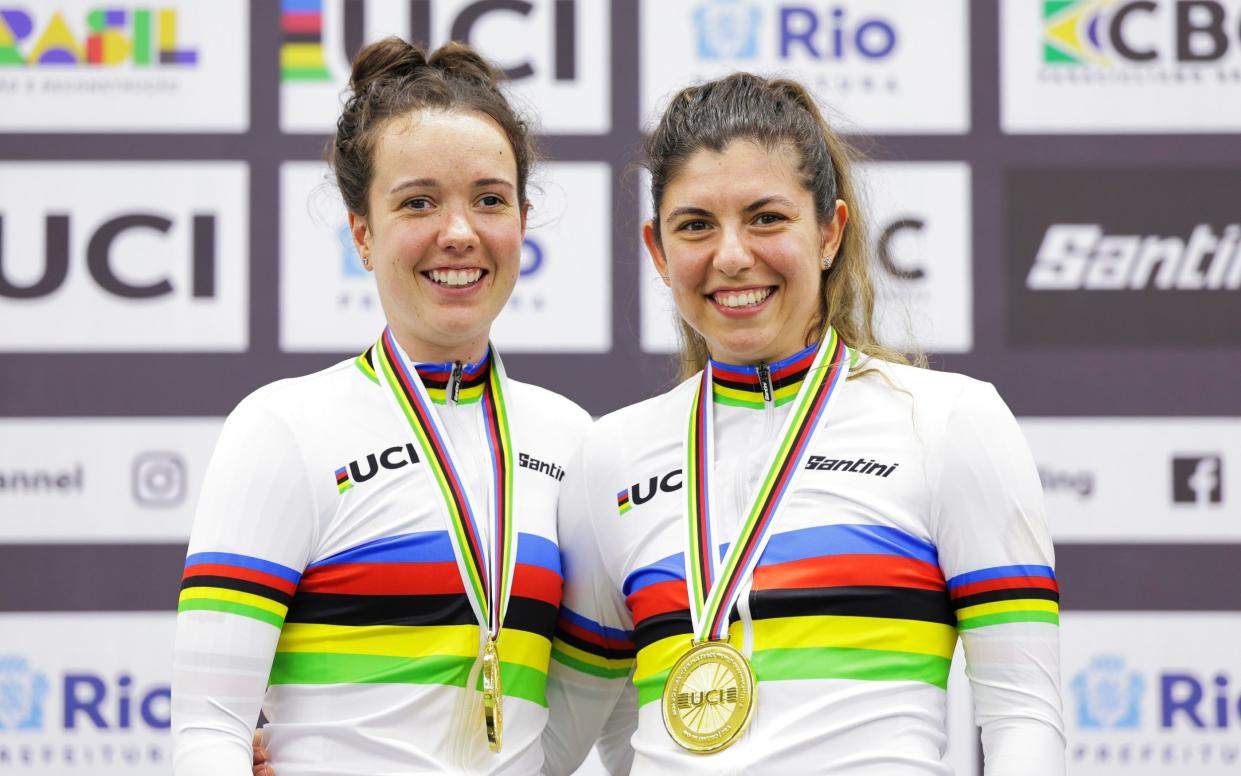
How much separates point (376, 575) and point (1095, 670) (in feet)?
7.91

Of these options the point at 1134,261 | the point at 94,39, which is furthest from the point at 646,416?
the point at 94,39

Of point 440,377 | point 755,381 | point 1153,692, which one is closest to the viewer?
point 755,381

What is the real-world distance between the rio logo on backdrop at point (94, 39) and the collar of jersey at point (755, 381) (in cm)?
237

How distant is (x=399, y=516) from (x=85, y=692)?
2.19 meters

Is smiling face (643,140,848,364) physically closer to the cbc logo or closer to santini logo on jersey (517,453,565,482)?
santini logo on jersey (517,453,565,482)

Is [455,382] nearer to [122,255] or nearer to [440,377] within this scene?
[440,377]

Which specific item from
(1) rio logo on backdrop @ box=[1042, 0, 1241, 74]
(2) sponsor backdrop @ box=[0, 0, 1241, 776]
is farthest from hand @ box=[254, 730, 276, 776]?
(1) rio logo on backdrop @ box=[1042, 0, 1241, 74]

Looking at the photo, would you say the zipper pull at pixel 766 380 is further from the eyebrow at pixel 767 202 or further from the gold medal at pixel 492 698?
the gold medal at pixel 492 698

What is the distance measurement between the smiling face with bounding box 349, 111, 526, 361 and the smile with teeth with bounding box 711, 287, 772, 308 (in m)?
0.36

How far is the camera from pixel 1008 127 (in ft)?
12.0

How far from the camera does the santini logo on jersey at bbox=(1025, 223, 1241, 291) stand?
3.63m

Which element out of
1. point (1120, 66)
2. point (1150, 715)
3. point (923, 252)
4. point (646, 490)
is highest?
point (1120, 66)

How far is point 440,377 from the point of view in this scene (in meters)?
2.02

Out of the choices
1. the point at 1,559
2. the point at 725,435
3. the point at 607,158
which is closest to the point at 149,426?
the point at 1,559
